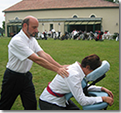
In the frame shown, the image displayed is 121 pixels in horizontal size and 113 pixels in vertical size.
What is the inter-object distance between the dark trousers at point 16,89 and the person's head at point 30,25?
68 cm

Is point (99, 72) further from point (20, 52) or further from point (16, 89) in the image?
point (16, 89)

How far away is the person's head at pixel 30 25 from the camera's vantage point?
2.57m

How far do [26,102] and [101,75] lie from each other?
1421mm

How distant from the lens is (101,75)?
2.21m

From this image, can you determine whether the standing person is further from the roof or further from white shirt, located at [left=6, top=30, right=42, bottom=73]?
the roof

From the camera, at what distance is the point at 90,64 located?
2.28m

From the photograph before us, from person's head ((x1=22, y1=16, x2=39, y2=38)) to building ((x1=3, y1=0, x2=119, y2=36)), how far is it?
118 ft

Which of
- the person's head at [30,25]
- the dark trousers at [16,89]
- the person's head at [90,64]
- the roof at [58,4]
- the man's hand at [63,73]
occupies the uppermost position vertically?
the roof at [58,4]

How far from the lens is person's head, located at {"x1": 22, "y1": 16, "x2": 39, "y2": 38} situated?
2.57 metres

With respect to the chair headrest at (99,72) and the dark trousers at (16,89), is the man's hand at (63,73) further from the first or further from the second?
the dark trousers at (16,89)

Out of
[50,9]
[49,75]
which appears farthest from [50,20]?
[49,75]

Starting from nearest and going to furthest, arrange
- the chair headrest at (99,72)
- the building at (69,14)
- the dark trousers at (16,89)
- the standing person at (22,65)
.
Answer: the chair headrest at (99,72) < the standing person at (22,65) < the dark trousers at (16,89) < the building at (69,14)

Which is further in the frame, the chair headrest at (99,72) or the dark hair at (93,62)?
the dark hair at (93,62)

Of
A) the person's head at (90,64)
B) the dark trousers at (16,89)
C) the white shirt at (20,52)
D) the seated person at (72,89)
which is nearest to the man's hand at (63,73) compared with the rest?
the seated person at (72,89)
